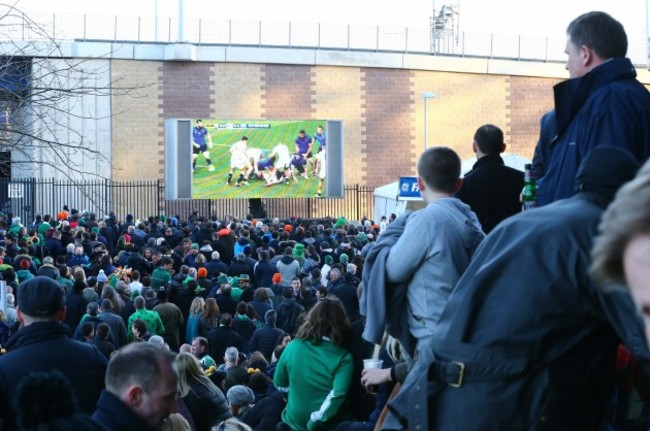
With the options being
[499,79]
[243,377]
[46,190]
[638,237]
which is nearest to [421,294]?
[638,237]

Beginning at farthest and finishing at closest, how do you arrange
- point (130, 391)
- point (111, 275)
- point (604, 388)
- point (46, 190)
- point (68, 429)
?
point (46, 190)
point (111, 275)
point (130, 391)
point (604, 388)
point (68, 429)

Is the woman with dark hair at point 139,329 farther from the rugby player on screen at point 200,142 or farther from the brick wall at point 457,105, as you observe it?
the brick wall at point 457,105

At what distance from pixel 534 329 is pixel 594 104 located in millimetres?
1423

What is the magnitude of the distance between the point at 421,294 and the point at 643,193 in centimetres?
337

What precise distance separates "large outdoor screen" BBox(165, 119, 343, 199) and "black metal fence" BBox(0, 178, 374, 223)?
2391 mm

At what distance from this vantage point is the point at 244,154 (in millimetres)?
37562

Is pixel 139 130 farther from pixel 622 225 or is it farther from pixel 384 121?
pixel 622 225

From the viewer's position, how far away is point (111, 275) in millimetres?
19484

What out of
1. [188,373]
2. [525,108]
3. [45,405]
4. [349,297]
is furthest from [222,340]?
[525,108]

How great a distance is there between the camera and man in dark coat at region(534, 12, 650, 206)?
4.62m

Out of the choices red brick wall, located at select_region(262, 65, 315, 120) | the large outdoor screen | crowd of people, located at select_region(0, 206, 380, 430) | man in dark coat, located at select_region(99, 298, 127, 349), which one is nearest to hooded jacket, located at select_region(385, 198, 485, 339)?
crowd of people, located at select_region(0, 206, 380, 430)

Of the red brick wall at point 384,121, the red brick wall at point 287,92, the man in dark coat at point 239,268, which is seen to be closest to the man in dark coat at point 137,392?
the man in dark coat at point 239,268

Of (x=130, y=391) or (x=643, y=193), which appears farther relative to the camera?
(x=130, y=391)

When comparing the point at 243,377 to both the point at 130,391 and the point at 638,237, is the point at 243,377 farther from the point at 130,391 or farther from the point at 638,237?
the point at 638,237
